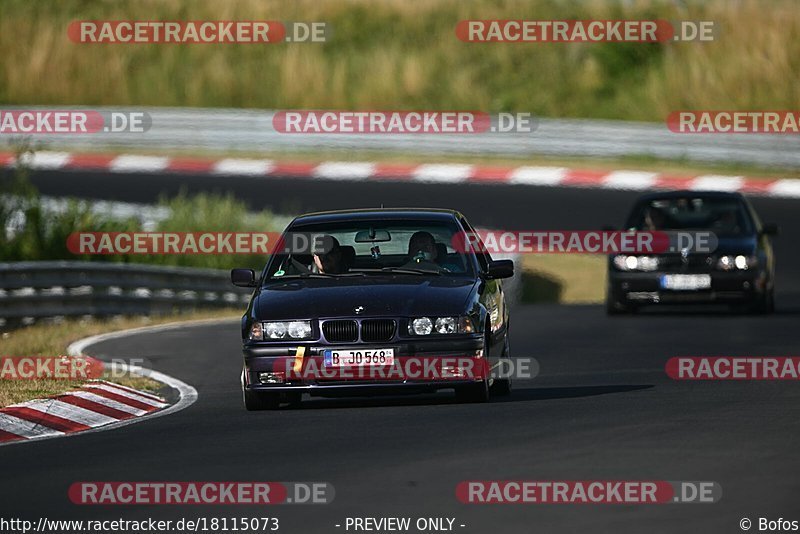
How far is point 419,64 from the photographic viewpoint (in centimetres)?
4503

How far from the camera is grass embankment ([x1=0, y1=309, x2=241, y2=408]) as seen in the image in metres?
14.2

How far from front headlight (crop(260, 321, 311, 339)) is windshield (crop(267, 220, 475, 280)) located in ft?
2.99

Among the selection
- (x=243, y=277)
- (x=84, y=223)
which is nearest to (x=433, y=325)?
(x=243, y=277)

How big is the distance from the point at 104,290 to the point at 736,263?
7622mm

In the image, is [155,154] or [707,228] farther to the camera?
[155,154]

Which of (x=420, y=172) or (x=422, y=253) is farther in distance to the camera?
(x=420, y=172)

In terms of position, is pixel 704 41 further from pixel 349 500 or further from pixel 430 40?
pixel 349 500

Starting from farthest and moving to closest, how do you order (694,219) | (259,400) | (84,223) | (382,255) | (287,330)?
1. (84,223)
2. (694,219)
3. (382,255)
4. (259,400)
5. (287,330)

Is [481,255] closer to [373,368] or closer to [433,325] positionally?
[433,325]

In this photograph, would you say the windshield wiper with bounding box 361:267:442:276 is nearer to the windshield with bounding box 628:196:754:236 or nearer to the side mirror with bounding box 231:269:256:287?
the side mirror with bounding box 231:269:256:287

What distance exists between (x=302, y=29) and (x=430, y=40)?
3191mm

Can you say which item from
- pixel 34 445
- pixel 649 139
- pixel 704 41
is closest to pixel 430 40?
pixel 704 41

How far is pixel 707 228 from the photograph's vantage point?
74.6ft

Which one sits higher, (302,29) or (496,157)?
(302,29)
